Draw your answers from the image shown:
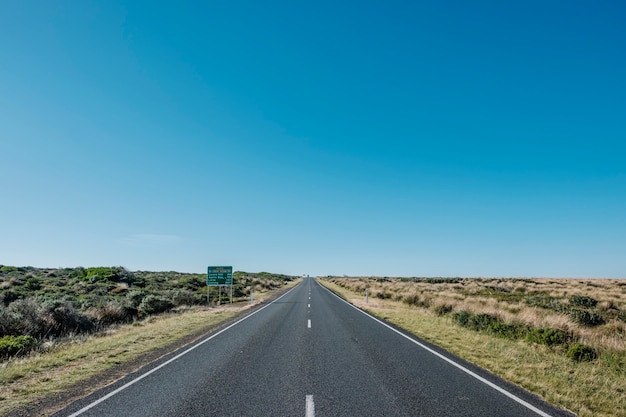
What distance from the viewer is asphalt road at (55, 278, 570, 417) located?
5.53 meters

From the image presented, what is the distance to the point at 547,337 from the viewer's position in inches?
461

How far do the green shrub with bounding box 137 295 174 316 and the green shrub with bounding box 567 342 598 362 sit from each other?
21.9 metres

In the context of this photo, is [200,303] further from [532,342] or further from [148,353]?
[532,342]

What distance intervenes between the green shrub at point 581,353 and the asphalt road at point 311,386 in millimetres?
3651

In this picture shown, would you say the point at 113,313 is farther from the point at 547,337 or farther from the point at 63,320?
the point at 547,337

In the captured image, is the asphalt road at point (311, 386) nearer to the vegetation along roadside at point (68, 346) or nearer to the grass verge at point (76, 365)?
the grass verge at point (76, 365)

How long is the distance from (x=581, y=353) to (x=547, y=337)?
76.5 inches

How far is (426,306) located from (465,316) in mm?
8672

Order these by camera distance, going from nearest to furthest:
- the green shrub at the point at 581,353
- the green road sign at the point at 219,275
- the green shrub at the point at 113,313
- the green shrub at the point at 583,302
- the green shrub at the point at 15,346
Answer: the green shrub at the point at 581,353 → the green shrub at the point at 15,346 → the green shrub at the point at 113,313 → the green shrub at the point at 583,302 → the green road sign at the point at 219,275

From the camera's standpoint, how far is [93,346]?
11320 millimetres

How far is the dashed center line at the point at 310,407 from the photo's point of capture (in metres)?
5.25

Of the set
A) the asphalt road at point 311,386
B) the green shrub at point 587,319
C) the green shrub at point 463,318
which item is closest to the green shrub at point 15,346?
the asphalt road at point 311,386

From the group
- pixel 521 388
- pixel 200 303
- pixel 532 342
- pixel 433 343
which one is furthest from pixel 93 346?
pixel 200 303

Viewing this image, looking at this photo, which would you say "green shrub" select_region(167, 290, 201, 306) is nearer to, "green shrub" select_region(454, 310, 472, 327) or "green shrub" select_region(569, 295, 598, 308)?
"green shrub" select_region(454, 310, 472, 327)
